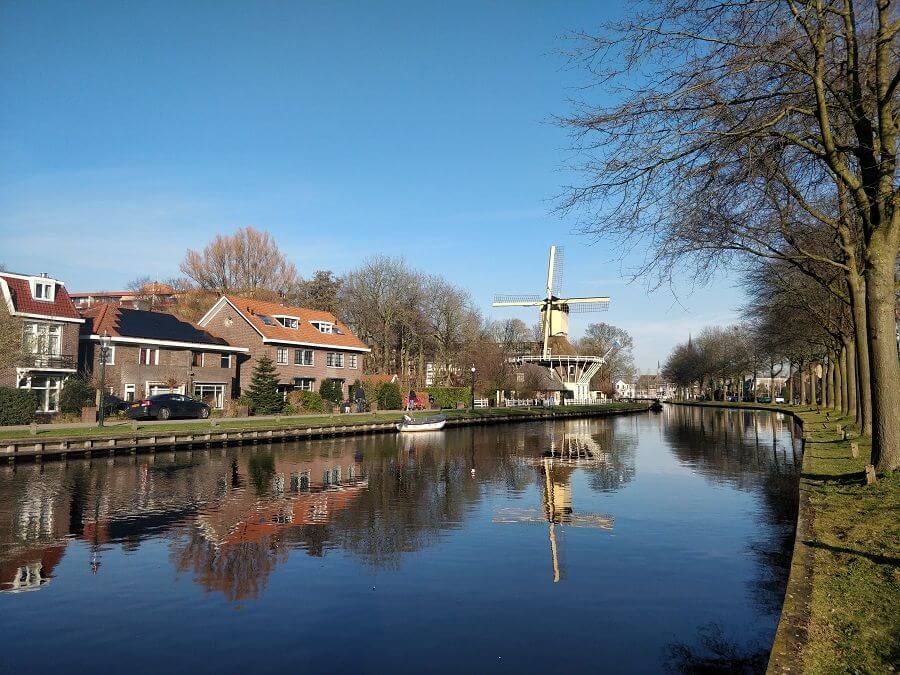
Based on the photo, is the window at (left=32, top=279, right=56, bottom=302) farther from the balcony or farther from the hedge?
the hedge

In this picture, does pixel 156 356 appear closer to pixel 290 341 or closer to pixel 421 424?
pixel 290 341

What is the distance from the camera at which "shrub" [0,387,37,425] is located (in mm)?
33844

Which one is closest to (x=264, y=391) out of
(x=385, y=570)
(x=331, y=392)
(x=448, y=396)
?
(x=331, y=392)

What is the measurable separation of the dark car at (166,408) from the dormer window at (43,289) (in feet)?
26.6

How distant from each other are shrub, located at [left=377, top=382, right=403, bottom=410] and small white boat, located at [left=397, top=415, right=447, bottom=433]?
13253 millimetres

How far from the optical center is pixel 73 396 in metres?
38.5

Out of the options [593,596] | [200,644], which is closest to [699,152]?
[593,596]

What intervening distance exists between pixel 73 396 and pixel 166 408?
4.85m

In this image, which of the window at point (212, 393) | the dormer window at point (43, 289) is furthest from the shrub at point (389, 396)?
the dormer window at point (43, 289)

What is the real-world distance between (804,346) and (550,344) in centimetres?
2855

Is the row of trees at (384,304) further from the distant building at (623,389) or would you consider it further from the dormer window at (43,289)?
the distant building at (623,389)

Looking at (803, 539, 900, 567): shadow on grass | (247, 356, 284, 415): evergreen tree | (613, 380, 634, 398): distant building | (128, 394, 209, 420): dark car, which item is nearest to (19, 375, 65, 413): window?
(128, 394, 209, 420): dark car

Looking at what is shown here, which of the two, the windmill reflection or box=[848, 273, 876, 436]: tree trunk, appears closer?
the windmill reflection

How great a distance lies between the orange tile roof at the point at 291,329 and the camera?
52.9 metres
